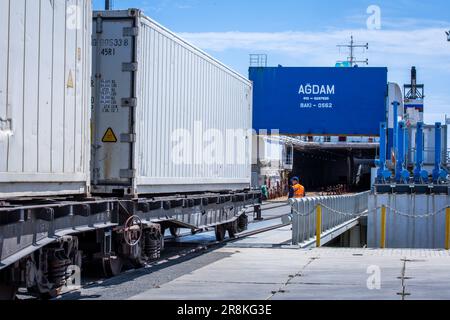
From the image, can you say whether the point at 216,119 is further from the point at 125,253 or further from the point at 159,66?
the point at 125,253

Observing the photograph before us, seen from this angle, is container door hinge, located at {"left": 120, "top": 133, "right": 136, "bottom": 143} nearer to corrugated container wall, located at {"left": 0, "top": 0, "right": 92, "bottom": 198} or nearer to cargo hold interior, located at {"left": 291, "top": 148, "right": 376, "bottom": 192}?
corrugated container wall, located at {"left": 0, "top": 0, "right": 92, "bottom": 198}

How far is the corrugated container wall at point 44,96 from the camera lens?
8.73 meters

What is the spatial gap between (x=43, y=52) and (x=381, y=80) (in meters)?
25.4

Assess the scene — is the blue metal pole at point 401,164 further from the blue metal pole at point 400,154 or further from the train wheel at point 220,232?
the train wheel at point 220,232

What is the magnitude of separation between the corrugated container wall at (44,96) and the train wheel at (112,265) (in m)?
1.83

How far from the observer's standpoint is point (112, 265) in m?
12.7

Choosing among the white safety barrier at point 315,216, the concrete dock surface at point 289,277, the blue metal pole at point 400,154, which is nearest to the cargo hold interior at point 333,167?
the blue metal pole at point 400,154

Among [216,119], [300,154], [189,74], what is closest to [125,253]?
[189,74]

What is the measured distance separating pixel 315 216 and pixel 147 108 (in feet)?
25.5

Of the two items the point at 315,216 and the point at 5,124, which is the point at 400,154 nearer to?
the point at 315,216

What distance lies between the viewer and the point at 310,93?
111 feet

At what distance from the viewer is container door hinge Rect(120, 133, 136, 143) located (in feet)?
42.4

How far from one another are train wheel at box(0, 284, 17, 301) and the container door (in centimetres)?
378

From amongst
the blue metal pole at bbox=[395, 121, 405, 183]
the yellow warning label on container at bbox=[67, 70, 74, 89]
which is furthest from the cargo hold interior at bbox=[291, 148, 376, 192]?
the yellow warning label on container at bbox=[67, 70, 74, 89]
